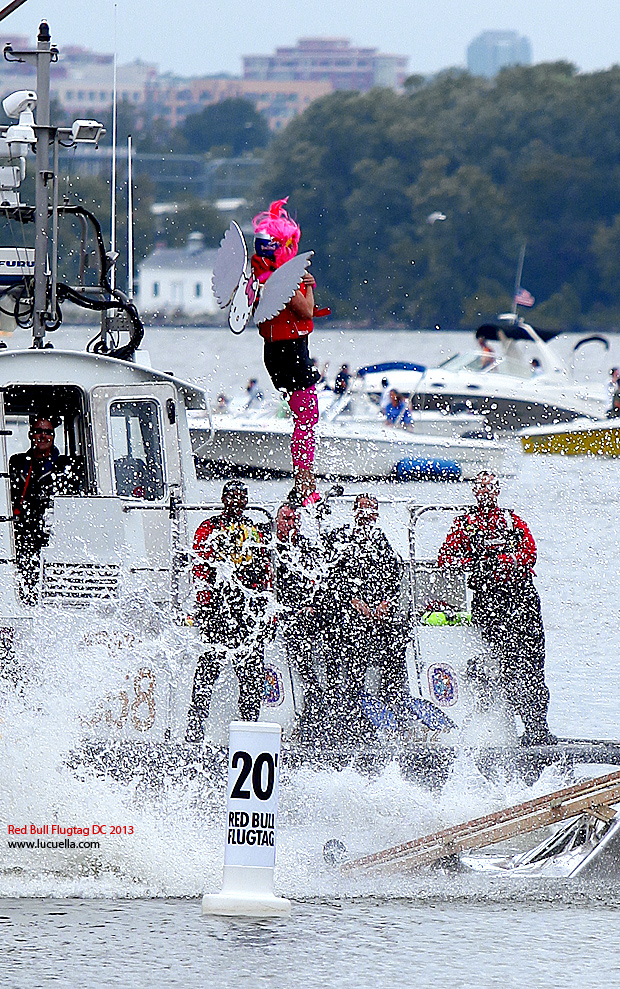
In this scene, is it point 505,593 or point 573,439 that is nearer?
point 505,593

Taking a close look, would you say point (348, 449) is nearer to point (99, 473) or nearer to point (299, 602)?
point (99, 473)

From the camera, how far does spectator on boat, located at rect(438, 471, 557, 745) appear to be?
10055 millimetres

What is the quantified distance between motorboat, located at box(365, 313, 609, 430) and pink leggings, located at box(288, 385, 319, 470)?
24.7 m

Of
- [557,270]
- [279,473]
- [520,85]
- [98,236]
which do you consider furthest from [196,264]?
[98,236]

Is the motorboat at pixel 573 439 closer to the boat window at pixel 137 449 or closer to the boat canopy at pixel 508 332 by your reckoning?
the boat canopy at pixel 508 332

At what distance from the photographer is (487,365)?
3675cm

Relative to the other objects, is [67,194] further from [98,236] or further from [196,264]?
[196,264]

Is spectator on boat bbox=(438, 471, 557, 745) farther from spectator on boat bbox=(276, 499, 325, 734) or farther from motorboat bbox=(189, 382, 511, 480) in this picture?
motorboat bbox=(189, 382, 511, 480)

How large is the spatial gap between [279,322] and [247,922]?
337 centimetres

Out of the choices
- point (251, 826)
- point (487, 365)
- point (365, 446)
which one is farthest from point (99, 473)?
point (487, 365)

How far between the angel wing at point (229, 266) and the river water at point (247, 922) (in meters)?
2.10

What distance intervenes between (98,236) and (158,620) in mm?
2755

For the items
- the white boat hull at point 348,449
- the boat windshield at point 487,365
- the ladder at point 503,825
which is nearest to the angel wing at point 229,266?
the ladder at point 503,825

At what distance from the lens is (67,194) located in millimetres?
10617
